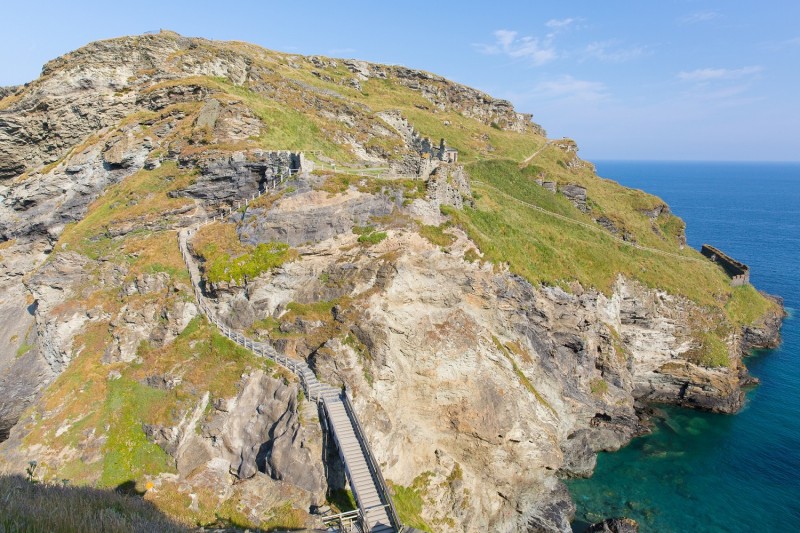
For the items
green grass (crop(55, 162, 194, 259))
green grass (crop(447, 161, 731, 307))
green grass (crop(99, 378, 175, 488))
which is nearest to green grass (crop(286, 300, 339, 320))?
green grass (crop(99, 378, 175, 488))

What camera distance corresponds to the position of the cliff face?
30.3 m

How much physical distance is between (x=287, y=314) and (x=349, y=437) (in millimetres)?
11645

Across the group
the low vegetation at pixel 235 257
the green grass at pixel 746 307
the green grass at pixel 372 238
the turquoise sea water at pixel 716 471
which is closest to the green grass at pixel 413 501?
the turquoise sea water at pixel 716 471

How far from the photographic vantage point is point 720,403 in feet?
164

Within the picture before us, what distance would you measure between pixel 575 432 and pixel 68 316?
4786cm

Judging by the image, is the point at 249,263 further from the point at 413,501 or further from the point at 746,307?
the point at 746,307

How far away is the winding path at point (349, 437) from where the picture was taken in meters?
25.0

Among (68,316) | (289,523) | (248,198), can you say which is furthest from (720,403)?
(68,316)

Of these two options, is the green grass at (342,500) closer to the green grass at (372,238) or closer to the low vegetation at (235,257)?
the low vegetation at (235,257)

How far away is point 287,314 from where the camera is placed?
35.0 metres

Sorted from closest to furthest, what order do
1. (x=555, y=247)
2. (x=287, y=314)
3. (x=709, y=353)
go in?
1. (x=287, y=314)
2. (x=709, y=353)
3. (x=555, y=247)

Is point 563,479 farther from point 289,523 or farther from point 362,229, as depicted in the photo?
point 362,229

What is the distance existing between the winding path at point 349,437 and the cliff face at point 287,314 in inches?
36.4

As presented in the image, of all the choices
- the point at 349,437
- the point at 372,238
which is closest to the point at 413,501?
the point at 349,437
